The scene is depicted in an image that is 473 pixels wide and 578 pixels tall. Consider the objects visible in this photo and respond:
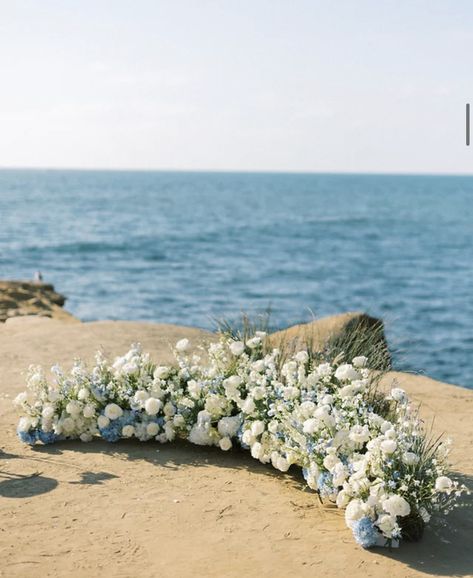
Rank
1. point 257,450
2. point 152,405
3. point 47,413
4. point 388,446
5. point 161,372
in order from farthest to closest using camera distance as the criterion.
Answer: point 161,372, point 47,413, point 152,405, point 257,450, point 388,446

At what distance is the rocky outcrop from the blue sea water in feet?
14.7

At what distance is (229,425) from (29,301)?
544 inches

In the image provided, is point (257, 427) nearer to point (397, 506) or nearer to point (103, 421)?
point (103, 421)

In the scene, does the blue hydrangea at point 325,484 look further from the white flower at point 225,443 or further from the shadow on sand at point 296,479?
the white flower at point 225,443

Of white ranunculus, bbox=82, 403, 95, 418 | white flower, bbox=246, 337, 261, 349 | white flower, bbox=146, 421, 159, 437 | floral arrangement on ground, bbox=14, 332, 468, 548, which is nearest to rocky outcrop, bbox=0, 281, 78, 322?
floral arrangement on ground, bbox=14, 332, 468, 548

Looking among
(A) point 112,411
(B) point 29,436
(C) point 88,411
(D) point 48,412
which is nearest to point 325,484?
(A) point 112,411

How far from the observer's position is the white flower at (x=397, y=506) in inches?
217

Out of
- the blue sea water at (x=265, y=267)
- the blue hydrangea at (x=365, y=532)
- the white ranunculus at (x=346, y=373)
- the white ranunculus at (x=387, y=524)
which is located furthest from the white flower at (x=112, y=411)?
the white ranunculus at (x=387, y=524)

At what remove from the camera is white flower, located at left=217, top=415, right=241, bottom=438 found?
744 centimetres

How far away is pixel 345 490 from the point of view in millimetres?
5945

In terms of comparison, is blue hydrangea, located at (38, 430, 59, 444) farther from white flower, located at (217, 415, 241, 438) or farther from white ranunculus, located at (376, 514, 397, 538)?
white ranunculus, located at (376, 514, 397, 538)

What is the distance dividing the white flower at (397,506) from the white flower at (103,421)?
10.1ft

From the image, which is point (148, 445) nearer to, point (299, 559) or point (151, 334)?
point (299, 559)

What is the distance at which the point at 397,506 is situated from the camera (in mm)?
5523
